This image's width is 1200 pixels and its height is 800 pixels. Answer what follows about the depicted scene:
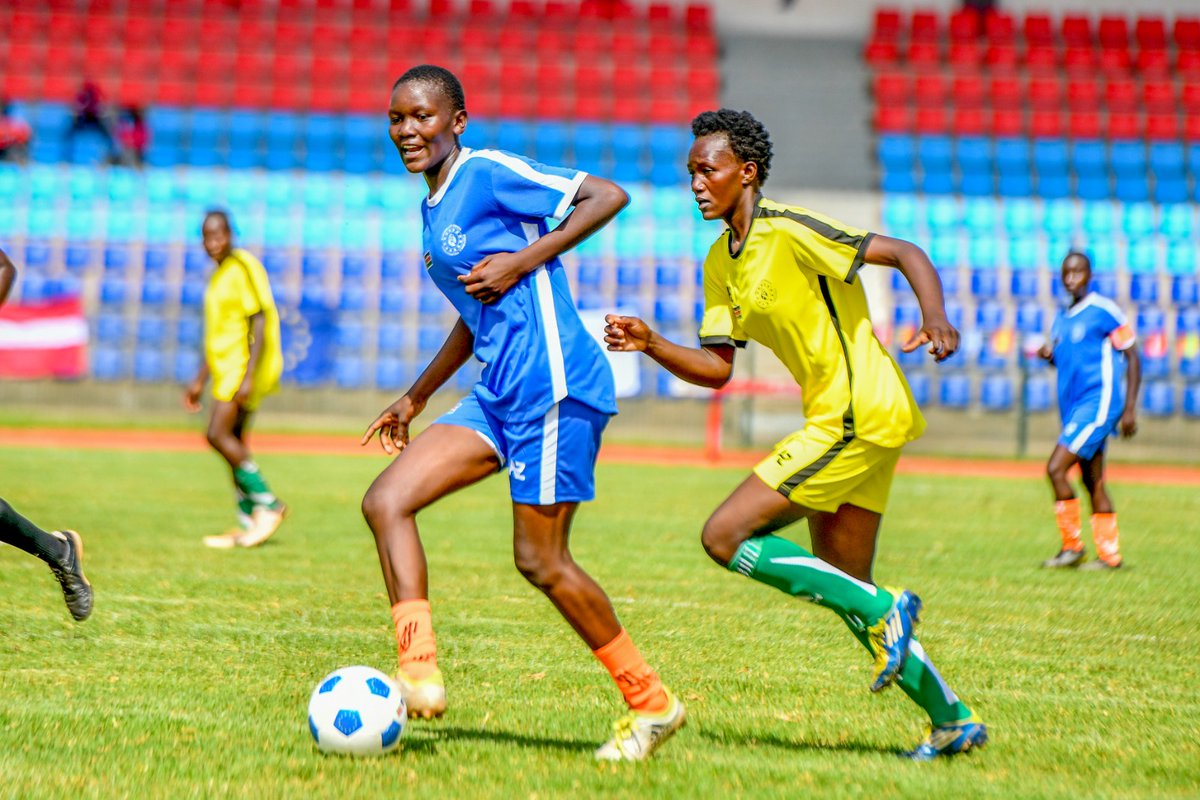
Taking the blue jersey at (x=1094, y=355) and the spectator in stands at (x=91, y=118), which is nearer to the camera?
the blue jersey at (x=1094, y=355)

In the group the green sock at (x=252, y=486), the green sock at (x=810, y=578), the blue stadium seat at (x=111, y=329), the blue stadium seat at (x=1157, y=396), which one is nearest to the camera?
the green sock at (x=810, y=578)

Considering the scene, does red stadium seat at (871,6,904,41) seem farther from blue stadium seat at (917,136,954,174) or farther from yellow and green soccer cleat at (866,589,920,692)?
yellow and green soccer cleat at (866,589,920,692)

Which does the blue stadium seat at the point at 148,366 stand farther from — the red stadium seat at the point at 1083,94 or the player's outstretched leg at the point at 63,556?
the red stadium seat at the point at 1083,94

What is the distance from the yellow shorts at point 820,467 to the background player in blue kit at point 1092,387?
238 inches

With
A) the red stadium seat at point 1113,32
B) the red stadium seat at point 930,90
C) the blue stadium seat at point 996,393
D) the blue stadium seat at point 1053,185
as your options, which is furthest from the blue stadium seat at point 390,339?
the red stadium seat at point 1113,32

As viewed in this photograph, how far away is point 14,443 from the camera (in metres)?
18.9

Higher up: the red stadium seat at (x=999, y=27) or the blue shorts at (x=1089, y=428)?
the red stadium seat at (x=999, y=27)

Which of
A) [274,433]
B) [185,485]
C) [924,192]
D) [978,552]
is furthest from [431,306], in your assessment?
[978,552]

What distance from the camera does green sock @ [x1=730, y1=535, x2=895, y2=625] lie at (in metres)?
4.50

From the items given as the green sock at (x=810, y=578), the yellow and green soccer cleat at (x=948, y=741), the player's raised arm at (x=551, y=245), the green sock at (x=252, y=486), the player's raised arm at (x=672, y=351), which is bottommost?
the green sock at (x=252, y=486)

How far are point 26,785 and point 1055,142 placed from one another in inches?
1102

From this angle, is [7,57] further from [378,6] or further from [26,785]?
[26,785]

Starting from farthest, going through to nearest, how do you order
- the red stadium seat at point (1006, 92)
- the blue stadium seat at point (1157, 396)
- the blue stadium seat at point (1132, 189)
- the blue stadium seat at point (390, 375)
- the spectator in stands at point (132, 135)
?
1. the red stadium seat at point (1006, 92)
2. the blue stadium seat at point (1132, 189)
3. the spectator in stands at point (132, 135)
4. the blue stadium seat at point (390, 375)
5. the blue stadium seat at point (1157, 396)

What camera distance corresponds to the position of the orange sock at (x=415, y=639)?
4430mm
